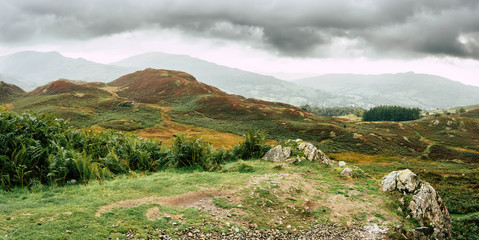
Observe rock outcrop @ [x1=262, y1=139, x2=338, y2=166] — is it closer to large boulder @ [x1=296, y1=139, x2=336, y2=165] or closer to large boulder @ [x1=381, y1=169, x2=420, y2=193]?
large boulder @ [x1=296, y1=139, x2=336, y2=165]

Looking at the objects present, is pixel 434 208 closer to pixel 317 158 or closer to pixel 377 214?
pixel 377 214

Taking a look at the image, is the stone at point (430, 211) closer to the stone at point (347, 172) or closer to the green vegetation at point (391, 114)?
the stone at point (347, 172)

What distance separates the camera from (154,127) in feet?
235

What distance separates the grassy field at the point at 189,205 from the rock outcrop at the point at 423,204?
1.17 meters

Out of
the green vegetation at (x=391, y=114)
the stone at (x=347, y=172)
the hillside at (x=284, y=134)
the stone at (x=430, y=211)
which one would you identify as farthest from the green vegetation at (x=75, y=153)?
the green vegetation at (x=391, y=114)

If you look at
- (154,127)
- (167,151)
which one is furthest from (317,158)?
(154,127)

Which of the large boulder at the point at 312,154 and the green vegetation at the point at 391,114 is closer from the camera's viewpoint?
the large boulder at the point at 312,154

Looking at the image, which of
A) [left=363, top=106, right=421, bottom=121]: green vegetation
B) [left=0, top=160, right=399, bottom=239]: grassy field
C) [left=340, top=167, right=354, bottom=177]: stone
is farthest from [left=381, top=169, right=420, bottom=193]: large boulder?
[left=363, top=106, right=421, bottom=121]: green vegetation

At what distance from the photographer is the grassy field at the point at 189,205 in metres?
8.37

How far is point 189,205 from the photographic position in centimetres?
1130

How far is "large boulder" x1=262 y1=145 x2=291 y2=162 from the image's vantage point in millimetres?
20859

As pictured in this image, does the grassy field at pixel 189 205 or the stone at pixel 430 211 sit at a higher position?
the grassy field at pixel 189 205

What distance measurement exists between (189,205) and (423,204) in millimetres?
13071

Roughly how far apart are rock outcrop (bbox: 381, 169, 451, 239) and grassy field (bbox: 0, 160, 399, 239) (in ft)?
3.84
